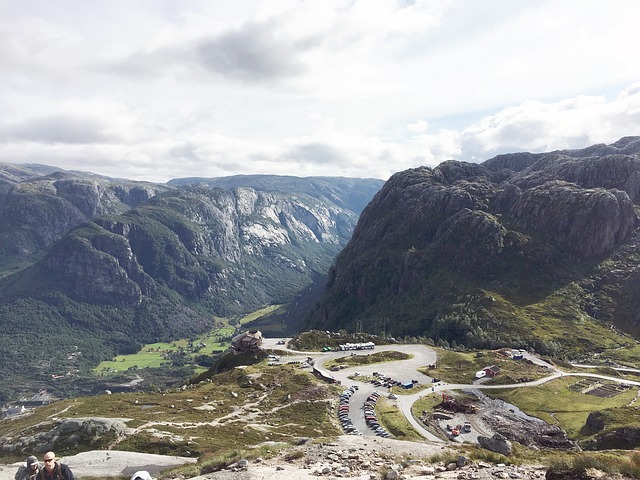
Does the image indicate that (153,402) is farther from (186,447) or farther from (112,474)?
(112,474)

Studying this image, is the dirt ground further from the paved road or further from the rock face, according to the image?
the rock face

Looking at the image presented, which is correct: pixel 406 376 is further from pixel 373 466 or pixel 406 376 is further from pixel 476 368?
pixel 373 466

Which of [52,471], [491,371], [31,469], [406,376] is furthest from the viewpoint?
[491,371]

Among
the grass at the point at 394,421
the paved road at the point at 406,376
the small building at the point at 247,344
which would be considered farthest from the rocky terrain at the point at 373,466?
the small building at the point at 247,344

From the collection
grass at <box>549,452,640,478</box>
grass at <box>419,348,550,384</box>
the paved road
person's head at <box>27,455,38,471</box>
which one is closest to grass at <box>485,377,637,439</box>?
the paved road

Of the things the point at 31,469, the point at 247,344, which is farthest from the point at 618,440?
the point at 247,344

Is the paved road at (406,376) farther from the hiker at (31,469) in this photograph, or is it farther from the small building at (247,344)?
the hiker at (31,469)

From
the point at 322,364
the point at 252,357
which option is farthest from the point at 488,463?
the point at 252,357
